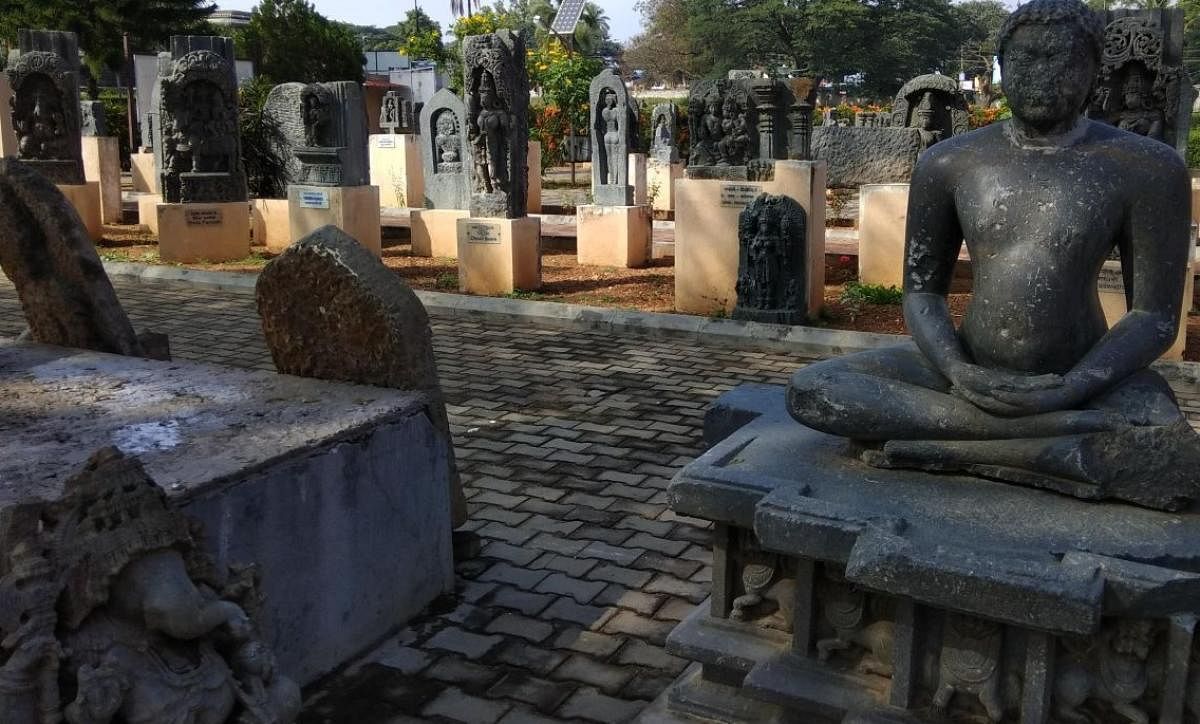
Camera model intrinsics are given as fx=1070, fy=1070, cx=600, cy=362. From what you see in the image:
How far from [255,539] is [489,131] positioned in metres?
7.51

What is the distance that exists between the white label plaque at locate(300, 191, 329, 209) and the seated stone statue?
29.3 feet

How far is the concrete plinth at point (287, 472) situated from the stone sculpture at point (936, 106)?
454 inches

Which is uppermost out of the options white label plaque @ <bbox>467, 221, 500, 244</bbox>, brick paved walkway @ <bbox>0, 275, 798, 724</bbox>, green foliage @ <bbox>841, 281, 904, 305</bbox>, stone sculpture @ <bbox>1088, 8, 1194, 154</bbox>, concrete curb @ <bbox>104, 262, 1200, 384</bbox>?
stone sculpture @ <bbox>1088, 8, 1194, 154</bbox>

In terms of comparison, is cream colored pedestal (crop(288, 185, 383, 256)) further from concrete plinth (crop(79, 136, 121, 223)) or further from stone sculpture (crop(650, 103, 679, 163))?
stone sculpture (crop(650, 103, 679, 163))

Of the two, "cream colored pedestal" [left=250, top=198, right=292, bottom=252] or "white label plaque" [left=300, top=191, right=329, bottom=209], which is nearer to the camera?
"white label plaque" [left=300, top=191, right=329, bottom=209]

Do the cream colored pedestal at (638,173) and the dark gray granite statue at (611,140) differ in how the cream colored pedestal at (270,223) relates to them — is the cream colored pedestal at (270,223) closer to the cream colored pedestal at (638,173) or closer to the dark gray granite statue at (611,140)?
the dark gray granite statue at (611,140)

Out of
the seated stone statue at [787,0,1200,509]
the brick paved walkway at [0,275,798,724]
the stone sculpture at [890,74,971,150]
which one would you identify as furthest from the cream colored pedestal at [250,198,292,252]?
the seated stone statue at [787,0,1200,509]

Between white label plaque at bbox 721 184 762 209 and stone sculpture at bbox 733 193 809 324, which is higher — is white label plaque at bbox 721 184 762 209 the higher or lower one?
the higher one

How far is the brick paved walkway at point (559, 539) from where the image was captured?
3.40 m

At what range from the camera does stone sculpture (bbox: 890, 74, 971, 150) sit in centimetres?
1410

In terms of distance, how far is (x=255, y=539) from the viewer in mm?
3186

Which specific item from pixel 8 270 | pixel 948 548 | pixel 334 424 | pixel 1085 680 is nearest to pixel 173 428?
pixel 334 424

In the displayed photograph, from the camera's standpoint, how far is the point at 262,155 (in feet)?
52.3

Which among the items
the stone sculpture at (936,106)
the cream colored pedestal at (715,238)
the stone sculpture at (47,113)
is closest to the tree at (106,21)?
the stone sculpture at (47,113)
